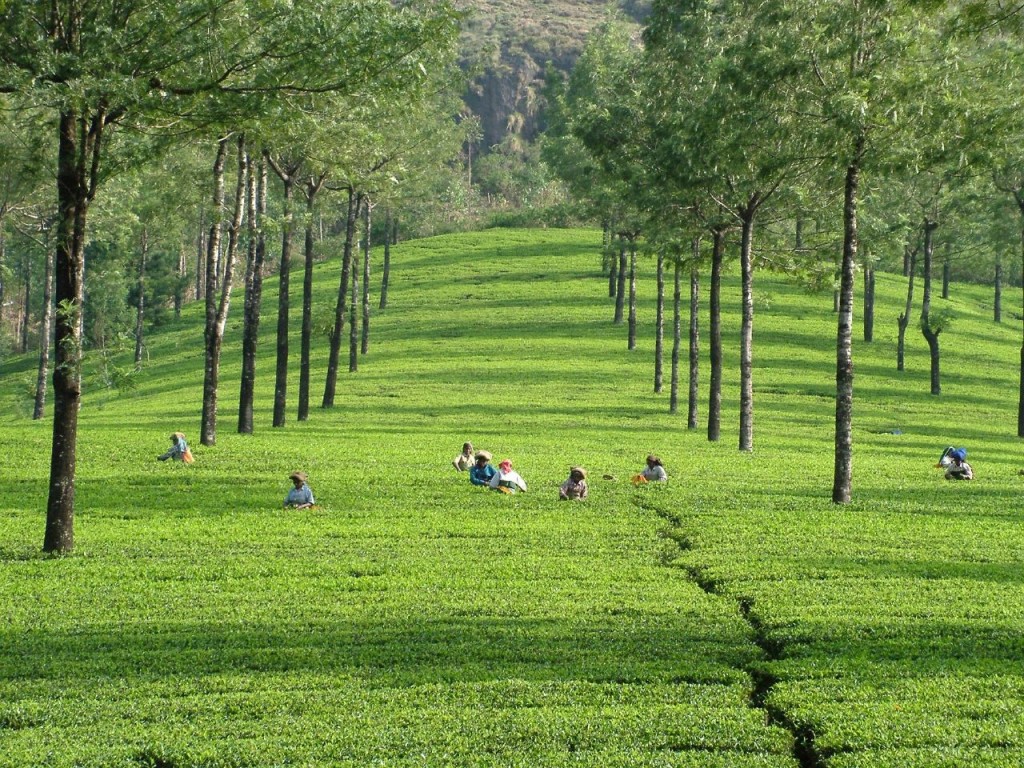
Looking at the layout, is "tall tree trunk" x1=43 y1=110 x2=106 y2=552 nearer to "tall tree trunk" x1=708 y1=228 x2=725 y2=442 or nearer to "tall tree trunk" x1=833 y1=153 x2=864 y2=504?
"tall tree trunk" x1=833 y1=153 x2=864 y2=504

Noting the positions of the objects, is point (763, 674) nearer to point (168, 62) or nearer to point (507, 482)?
point (168, 62)

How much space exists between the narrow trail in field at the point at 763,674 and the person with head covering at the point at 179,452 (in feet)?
58.5

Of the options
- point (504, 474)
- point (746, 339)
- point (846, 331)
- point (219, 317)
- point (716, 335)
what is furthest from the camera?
point (716, 335)

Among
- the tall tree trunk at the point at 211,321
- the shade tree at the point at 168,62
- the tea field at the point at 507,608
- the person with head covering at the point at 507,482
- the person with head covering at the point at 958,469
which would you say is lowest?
the tea field at the point at 507,608

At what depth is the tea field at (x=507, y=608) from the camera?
12.6m

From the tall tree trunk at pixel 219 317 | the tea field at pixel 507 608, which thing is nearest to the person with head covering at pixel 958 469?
the tea field at pixel 507 608

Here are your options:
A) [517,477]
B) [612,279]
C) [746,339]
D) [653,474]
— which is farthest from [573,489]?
[612,279]

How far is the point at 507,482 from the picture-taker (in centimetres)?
3134

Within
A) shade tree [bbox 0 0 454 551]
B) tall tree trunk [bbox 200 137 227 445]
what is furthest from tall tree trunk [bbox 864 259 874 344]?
shade tree [bbox 0 0 454 551]

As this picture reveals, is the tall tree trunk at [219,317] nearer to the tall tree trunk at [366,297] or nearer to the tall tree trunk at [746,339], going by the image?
the tall tree trunk at [746,339]

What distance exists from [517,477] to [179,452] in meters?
11.9

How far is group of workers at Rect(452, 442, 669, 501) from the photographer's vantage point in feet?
98.3

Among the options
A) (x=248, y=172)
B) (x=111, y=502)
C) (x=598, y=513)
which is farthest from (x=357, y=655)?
(x=248, y=172)

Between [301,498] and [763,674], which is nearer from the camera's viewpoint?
[763,674]
